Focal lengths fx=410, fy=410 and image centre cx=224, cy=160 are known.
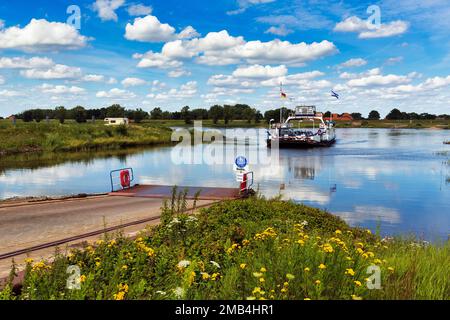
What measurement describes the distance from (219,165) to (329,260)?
118ft

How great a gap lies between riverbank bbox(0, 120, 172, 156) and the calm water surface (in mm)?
10738

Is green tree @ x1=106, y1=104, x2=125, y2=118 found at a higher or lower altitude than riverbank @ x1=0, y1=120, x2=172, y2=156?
higher

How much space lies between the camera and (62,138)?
193 ft

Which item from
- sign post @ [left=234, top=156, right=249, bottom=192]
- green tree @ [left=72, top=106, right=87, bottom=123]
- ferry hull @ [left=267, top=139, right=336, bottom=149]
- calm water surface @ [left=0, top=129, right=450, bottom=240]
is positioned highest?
green tree @ [left=72, top=106, right=87, bottom=123]

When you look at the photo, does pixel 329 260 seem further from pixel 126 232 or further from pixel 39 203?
pixel 39 203

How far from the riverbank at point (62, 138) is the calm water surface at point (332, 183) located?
10.7 meters

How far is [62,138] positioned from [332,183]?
1661 inches

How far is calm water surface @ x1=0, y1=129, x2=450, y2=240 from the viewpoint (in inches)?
782

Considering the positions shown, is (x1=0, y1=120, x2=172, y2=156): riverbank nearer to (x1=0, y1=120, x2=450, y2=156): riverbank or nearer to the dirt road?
(x1=0, y1=120, x2=450, y2=156): riverbank

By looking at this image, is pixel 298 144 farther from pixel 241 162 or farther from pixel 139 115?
pixel 139 115

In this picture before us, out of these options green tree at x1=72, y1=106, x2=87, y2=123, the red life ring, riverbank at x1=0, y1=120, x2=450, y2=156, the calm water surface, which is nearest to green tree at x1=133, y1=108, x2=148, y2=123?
green tree at x1=72, y1=106, x2=87, y2=123

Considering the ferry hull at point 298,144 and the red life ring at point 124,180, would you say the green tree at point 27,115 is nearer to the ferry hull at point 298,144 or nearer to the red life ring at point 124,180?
the ferry hull at point 298,144
